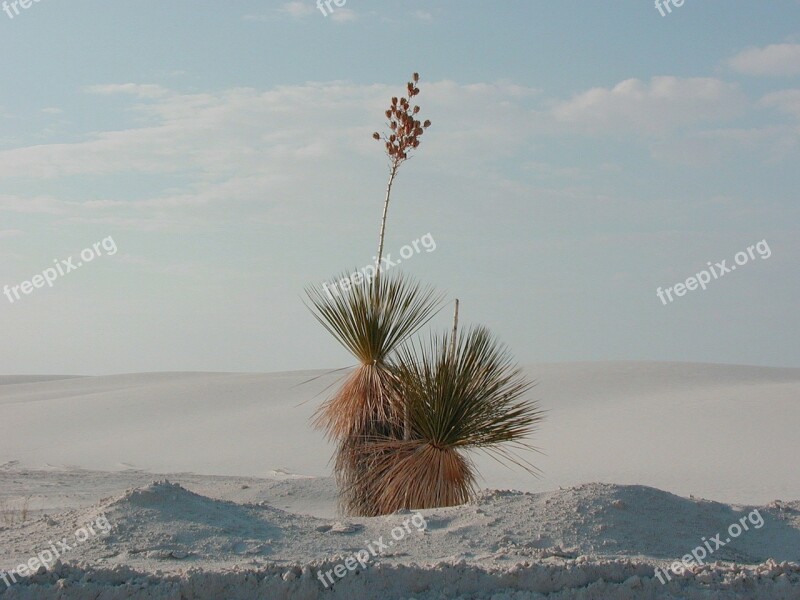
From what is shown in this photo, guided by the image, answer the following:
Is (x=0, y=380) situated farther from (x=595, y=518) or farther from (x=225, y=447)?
(x=595, y=518)

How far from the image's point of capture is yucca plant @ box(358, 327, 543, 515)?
7.42 meters

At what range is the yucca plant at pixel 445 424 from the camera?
7418 mm

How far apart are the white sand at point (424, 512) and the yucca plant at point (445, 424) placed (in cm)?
73

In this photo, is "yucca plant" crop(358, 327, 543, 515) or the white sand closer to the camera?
the white sand

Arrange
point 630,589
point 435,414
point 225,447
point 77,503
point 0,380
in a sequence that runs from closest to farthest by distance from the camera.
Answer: point 630,589 < point 435,414 < point 77,503 < point 225,447 < point 0,380

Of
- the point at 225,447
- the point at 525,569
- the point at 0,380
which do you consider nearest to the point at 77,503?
the point at 525,569

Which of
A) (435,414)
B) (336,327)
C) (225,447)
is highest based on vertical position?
(336,327)

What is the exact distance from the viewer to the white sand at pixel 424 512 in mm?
4438

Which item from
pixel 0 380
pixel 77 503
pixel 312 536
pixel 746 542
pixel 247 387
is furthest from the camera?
pixel 0 380

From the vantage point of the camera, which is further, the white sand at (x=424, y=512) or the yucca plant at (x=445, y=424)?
the yucca plant at (x=445, y=424)

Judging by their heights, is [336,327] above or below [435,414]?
above

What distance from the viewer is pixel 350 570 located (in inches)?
175

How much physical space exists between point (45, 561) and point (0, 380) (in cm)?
5939

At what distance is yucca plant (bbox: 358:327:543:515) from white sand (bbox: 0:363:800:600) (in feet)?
2.41
